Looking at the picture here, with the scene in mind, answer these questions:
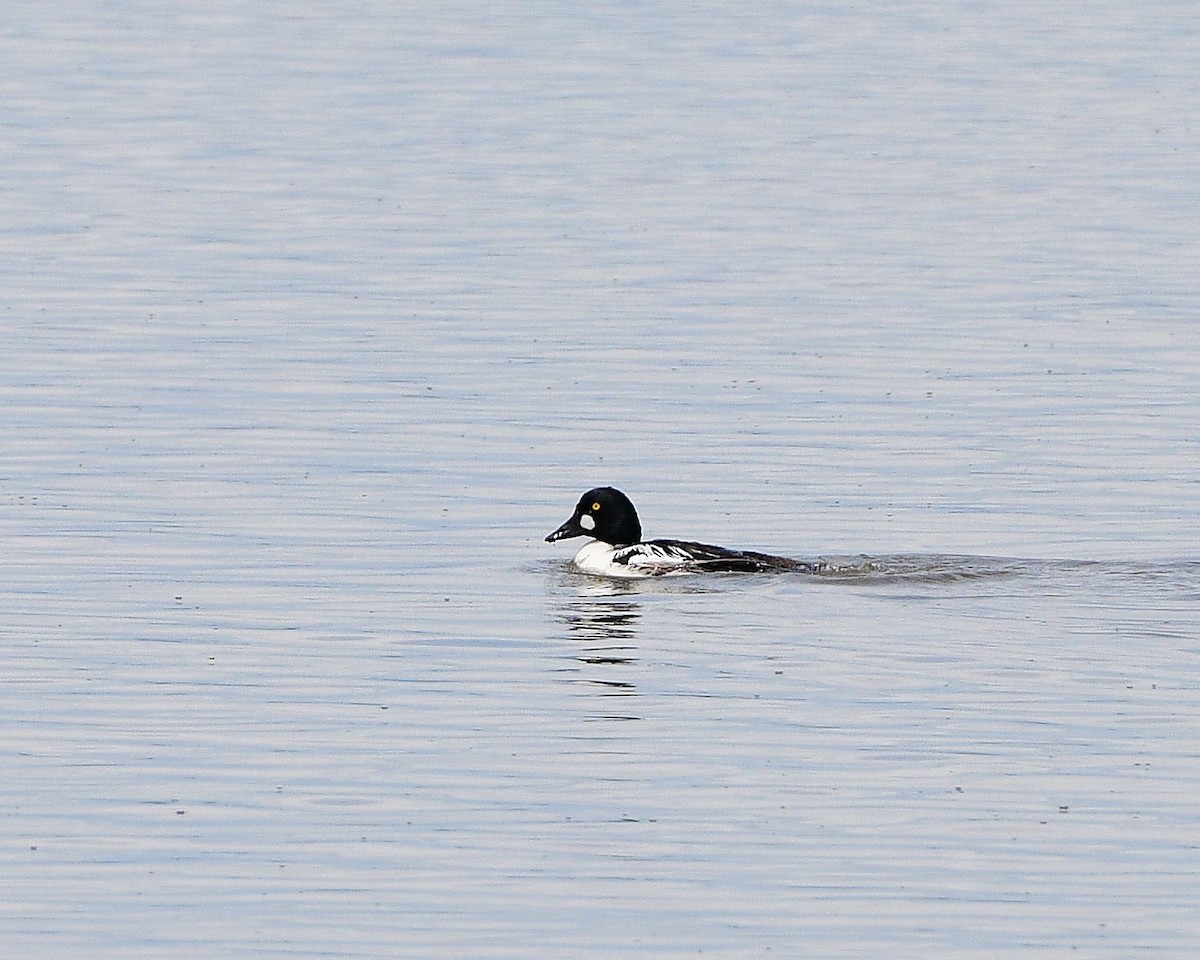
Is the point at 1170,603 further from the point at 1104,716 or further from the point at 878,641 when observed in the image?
the point at 1104,716

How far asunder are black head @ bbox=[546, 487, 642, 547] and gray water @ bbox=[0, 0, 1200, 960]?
13.7 inches

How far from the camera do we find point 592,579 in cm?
2016

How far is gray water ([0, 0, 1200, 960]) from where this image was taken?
40.2ft

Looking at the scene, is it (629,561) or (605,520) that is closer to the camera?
(629,561)

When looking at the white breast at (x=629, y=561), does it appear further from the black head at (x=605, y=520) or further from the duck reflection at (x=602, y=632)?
the duck reflection at (x=602, y=632)

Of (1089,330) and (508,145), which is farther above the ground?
(508,145)

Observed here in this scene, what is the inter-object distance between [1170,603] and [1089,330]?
13.0 metres

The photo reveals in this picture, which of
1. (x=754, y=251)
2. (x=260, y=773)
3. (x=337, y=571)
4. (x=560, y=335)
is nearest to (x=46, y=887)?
(x=260, y=773)

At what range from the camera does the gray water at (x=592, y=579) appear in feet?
40.2

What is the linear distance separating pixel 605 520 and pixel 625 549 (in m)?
0.25

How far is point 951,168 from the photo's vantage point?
166 feet

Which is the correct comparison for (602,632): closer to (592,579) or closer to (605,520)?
(592,579)

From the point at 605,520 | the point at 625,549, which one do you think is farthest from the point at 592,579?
the point at 605,520

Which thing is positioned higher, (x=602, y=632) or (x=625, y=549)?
(x=625, y=549)
